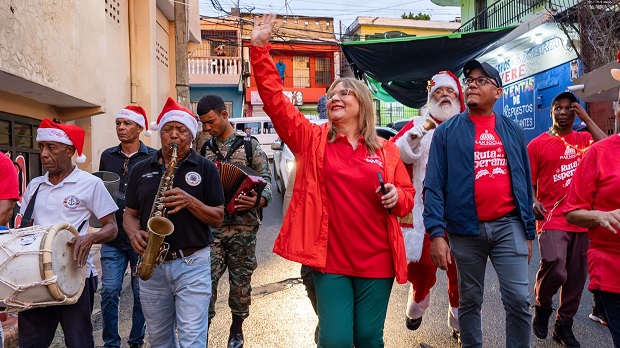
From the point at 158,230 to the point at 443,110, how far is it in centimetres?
294

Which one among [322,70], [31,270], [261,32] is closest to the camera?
[261,32]

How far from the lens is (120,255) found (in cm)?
536

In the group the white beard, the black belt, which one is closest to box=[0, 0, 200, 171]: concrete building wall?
the black belt

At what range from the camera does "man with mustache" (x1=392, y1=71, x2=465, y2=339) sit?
518 centimetres

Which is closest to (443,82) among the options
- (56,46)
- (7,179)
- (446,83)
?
(446,83)

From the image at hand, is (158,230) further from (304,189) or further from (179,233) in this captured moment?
(304,189)

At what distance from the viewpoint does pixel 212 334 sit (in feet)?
18.6

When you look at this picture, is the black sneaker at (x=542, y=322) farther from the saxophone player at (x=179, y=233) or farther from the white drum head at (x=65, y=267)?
the white drum head at (x=65, y=267)

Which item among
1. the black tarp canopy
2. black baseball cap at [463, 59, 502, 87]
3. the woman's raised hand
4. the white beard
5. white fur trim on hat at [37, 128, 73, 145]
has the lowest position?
white fur trim on hat at [37, 128, 73, 145]

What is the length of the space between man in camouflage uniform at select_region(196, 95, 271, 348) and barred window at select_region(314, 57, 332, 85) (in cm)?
3640

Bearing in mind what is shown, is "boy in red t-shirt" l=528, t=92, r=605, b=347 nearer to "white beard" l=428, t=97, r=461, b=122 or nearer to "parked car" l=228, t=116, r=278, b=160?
"white beard" l=428, t=97, r=461, b=122

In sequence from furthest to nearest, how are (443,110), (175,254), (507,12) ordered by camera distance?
(507,12), (443,110), (175,254)

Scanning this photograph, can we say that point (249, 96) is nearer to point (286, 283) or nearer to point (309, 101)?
point (309, 101)

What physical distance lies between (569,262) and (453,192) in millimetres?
1882
